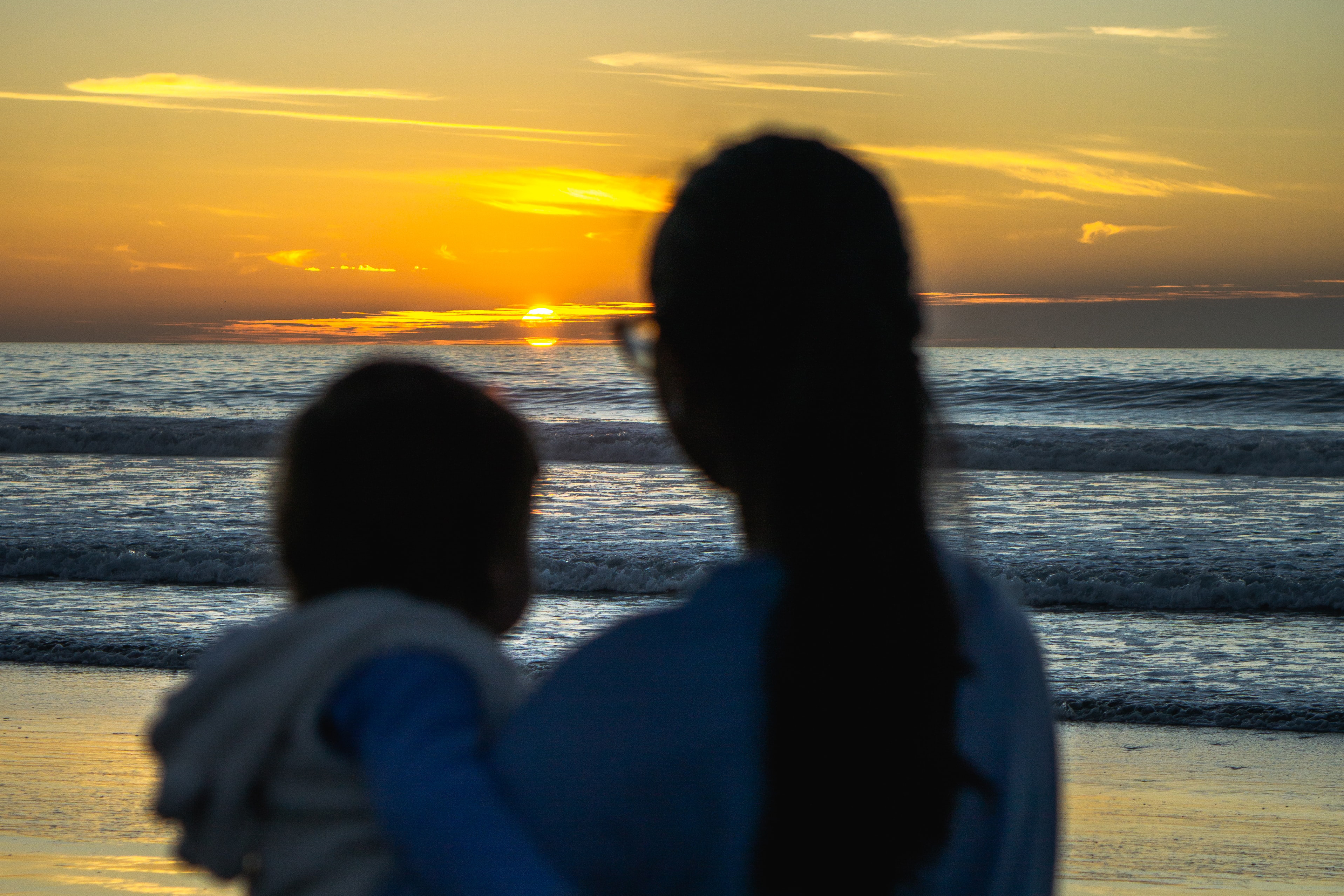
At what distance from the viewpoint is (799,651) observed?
676 mm

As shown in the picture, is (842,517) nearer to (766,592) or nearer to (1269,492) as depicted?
(766,592)

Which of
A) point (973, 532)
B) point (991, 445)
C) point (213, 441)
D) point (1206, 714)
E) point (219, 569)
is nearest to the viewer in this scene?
point (973, 532)

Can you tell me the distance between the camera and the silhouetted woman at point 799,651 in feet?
2.17

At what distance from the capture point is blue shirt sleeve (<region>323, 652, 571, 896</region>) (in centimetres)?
76

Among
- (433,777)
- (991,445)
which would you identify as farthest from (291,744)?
(991,445)

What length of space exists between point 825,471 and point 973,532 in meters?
0.20

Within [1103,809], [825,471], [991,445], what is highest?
[825,471]

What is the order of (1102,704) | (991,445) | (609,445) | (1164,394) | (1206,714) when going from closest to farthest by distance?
(1206,714), (1102,704), (609,445), (991,445), (1164,394)

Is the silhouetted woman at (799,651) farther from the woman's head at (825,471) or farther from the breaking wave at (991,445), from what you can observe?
the breaking wave at (991,445)

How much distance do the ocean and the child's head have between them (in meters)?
0.15

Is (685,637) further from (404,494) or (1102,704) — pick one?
(1102,704)

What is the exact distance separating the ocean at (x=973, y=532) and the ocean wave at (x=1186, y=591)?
0.02 metres

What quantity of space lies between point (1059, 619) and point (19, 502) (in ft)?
36.9

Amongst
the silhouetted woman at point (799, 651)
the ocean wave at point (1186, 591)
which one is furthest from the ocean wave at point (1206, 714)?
the silhouetted woman at point (799, 651)
